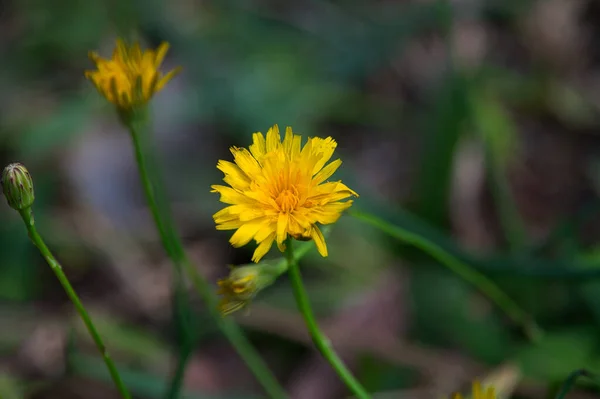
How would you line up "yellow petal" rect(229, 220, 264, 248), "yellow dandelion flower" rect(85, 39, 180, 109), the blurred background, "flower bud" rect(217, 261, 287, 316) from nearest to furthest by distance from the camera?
"yellow petal" rect(229, 220, 264, 248) → "flower bud" rect(217, 261, 287, 316) → "yellow dandelion flower" rect(85, 39, 180, 109) → the blurred background

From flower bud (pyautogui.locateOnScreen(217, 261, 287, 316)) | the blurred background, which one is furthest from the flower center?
the blurred background

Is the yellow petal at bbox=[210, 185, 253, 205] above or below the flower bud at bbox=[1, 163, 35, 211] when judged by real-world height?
below

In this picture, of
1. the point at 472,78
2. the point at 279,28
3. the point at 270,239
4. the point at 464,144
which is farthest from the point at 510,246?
the point at 279,28

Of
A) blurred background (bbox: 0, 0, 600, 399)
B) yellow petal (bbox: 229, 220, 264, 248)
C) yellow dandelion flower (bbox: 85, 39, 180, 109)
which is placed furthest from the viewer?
blurred background (bbox: 0, 0, 600, 399)

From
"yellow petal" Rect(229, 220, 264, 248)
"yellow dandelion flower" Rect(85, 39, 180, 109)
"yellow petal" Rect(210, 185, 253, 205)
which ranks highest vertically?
"yellow dandelion flower" Rect(85, 39, 180, 109)

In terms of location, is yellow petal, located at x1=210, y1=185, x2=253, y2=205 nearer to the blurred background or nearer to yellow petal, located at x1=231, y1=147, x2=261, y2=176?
yellow petal, located at x1=231, y1=147, x2=261, y2=176

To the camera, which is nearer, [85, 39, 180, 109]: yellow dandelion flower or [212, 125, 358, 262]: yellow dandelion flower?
[212, 125, 358, 262]: yellow dandelion flower

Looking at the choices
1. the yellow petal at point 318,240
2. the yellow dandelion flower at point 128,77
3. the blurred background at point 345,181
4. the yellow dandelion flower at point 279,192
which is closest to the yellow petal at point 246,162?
the yellow dandelion flower at point 279,192
